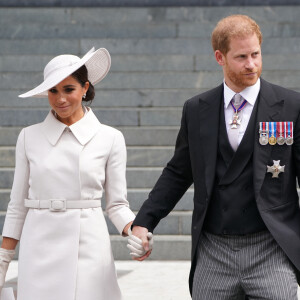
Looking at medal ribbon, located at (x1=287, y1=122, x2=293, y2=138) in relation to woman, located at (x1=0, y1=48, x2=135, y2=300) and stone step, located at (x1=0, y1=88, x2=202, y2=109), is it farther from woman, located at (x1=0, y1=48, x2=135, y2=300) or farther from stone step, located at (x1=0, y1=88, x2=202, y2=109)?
stone step, located at (x1=0, y1=88, x2=202, y2=109)

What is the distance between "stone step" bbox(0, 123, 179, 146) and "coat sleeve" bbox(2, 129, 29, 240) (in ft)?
17.3

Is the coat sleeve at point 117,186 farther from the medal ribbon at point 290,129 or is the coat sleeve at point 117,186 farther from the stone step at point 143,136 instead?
the stone step at point 143,136

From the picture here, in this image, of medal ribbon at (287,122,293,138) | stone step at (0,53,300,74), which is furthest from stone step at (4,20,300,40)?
medal ribbon at (287,122,293,138)

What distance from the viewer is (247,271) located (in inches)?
147

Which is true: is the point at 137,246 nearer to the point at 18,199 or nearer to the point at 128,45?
the point at 18,199

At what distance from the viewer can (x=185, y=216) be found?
27.9ft

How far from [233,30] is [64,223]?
1.21 m

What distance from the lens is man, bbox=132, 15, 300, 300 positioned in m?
3.71

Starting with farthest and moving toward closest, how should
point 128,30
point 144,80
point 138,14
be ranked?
point 138,14 → point 128,30 → point 144,80

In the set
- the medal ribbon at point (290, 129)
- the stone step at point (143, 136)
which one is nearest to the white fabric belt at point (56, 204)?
the medal ribbon at point (290, 129)

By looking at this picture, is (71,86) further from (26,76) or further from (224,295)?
(26,76)

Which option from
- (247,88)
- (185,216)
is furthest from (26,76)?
(247,88)

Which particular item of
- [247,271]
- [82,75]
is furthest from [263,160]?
[82,75]

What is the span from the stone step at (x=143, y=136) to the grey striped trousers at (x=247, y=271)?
19.3 feet
